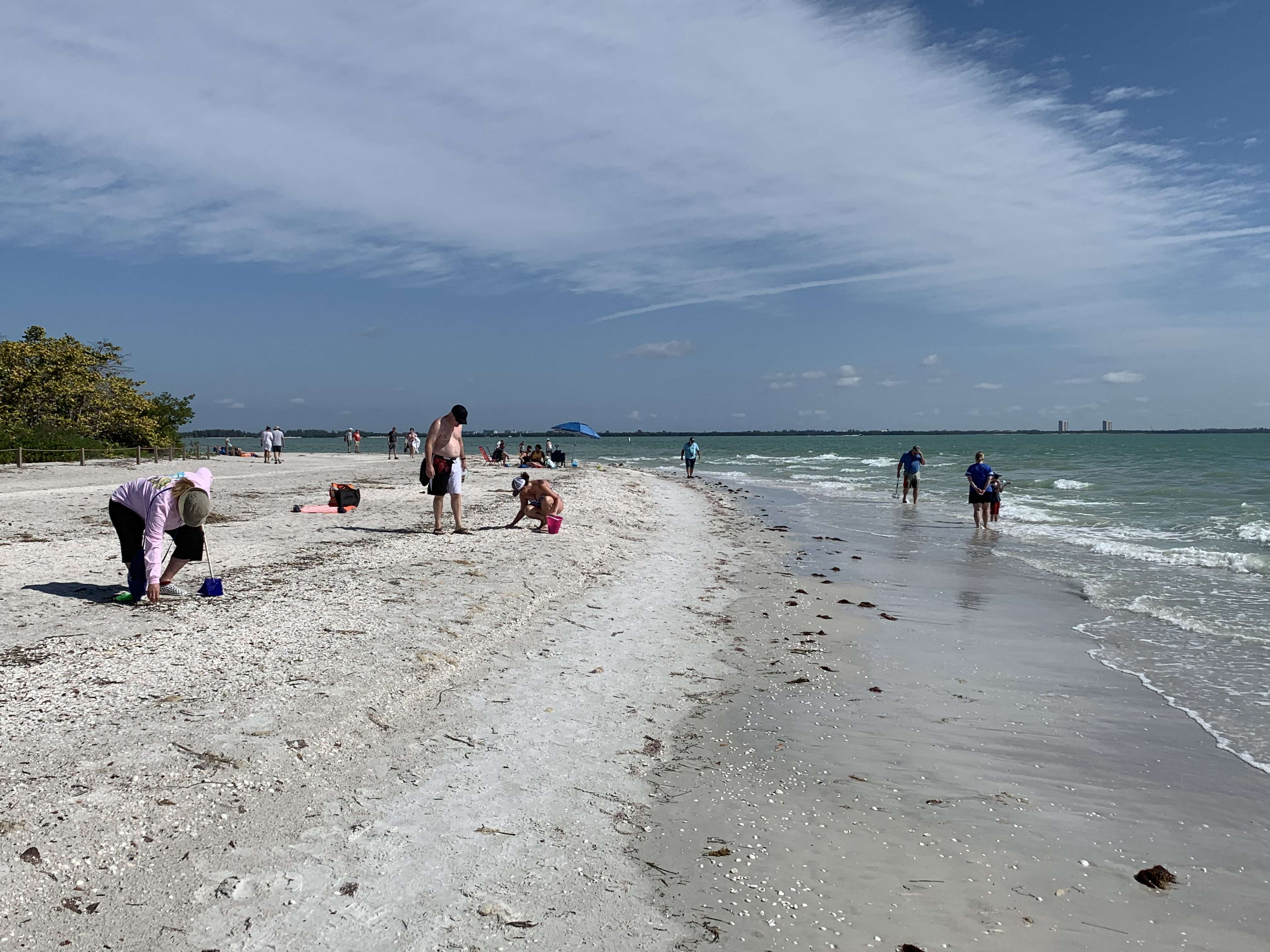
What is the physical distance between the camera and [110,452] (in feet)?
108

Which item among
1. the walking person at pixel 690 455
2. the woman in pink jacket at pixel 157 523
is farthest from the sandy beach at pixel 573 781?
the walking person at pixel 690 455

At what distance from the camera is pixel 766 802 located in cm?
423

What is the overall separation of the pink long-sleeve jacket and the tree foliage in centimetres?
2937

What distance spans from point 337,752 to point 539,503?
859 centimetres

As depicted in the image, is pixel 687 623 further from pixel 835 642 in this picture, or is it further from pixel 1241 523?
pixel 1241 523

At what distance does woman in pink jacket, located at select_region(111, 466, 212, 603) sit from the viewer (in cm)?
663

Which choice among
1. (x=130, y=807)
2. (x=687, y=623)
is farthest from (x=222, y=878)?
(x=687, y=623)

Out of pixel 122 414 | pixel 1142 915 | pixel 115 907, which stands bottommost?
pixel 1142 915

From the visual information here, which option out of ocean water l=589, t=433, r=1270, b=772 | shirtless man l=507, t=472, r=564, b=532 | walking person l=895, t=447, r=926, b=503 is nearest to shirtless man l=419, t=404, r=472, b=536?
shirtless man l=507, t=472, r=564, b=532

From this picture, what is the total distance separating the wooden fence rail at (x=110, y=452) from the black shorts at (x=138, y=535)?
24.7 metres

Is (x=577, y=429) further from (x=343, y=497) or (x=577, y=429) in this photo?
(x=343, y=497)

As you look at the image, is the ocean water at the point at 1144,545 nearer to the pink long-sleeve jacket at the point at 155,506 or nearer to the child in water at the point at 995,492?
the child in water at the point at 995,492

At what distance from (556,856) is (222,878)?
138 centimetres

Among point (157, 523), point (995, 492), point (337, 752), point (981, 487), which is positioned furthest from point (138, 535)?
point (995, 492)
